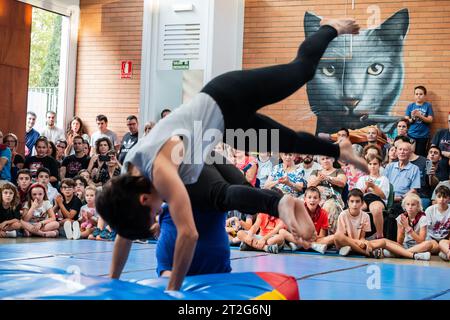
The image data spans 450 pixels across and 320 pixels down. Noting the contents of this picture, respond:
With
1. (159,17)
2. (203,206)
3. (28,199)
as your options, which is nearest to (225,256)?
(203,206)

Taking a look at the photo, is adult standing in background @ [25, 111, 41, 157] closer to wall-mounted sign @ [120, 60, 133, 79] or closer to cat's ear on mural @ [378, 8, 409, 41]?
wall-mounted sign @ [120, 60, 133, 79]

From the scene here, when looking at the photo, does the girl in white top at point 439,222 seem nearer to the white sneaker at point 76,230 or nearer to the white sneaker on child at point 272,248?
the white sneaker on child at point 272,248

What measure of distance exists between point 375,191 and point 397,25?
3.41 metres

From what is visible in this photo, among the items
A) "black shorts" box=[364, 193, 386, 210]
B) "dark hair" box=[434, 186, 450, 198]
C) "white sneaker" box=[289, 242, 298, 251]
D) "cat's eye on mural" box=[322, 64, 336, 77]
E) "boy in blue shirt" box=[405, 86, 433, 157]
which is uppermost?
"cat's eye on mural" box=[322, 64, 336, 77]

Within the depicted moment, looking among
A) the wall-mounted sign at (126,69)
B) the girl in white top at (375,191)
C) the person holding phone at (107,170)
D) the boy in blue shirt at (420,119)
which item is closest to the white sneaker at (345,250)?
the girl in white top at (375,191)

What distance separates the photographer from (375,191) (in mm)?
6910

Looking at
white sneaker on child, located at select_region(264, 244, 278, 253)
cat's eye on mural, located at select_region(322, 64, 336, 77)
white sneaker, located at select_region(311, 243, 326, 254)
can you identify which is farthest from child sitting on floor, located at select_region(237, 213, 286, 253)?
cat's eye on mural, located at select_region(322, 64, 336, 77)

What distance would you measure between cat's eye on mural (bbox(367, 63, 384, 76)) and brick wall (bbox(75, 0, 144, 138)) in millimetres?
3948

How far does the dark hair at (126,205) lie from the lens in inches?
122

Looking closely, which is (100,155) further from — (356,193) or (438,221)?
(438,221)

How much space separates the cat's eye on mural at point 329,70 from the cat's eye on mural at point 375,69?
0.49 m

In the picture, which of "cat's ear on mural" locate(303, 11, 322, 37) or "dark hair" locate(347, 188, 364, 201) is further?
"cat's ear on mural" locate(303, 11, 322, 37)

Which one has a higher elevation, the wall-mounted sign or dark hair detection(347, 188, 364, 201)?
the wall-mounted sign

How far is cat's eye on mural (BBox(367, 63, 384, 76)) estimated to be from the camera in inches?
368
